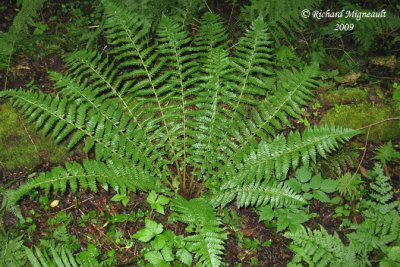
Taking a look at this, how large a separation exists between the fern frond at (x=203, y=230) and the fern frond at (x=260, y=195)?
0.22 meters

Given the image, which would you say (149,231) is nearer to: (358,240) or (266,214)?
(266,214)

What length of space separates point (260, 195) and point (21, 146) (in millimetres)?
2544

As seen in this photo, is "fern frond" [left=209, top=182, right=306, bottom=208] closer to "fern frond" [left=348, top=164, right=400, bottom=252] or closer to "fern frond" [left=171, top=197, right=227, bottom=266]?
"fern frond" [left=171, top=197, right=227, bottom=266]

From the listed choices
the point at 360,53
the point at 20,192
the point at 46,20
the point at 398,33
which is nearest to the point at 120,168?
the point at 20,192

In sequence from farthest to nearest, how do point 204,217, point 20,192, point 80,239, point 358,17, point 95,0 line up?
1. point 95,0
2. point 358,17
3. point 80,239
4. point 204,217
5. point 20,192

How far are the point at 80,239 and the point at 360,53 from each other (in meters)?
4.22

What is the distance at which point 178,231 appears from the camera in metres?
3.53

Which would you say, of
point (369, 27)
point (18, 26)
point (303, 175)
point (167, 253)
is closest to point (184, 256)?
point (167, 253)

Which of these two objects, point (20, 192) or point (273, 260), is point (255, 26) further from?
point (20, 192)

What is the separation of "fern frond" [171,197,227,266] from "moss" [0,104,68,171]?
60.0 inches

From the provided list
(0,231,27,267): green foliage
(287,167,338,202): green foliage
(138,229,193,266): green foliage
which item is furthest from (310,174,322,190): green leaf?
(0,231,27,267): green foliage

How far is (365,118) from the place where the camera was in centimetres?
415

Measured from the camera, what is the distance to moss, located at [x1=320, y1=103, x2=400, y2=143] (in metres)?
4.12

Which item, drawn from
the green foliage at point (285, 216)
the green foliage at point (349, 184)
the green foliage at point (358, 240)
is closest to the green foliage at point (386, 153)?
the green foliage at point (349, 184)
